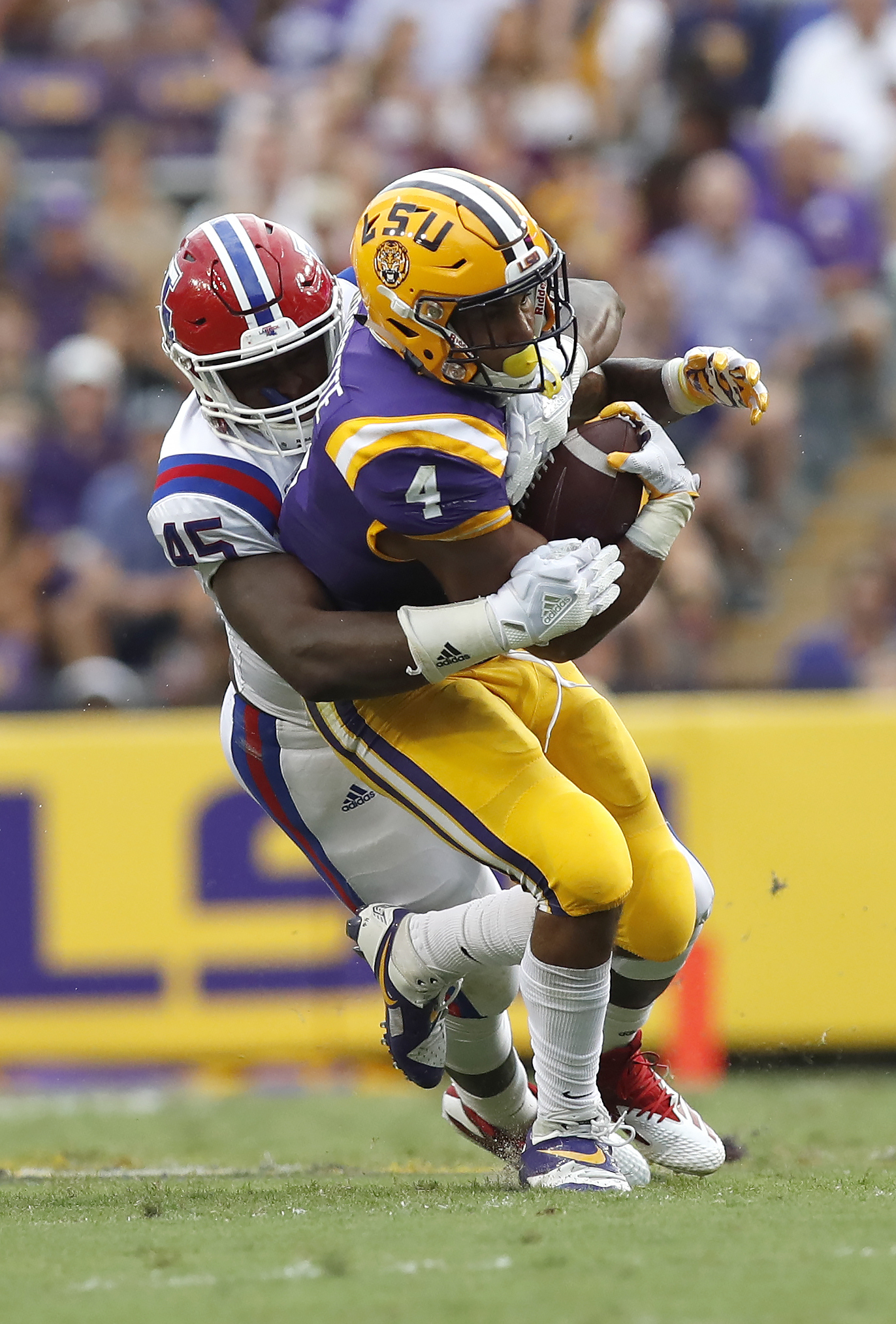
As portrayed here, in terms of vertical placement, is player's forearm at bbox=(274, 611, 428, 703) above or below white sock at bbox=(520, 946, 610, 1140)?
above

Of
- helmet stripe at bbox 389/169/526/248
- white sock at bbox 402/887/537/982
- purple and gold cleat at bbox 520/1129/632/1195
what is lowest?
purple and gold cleat at bbox 520/1129/632/1195

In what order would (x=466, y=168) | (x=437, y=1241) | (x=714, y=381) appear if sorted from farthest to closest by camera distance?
(x=466, y=168) → (x=714, y=381) → (x=437, y=1241)

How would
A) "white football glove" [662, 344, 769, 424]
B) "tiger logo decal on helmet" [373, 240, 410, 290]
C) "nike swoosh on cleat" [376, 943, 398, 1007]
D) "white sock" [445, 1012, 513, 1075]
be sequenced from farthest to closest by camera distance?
1. "white sock" [445, 1012, 513, 1075]
2. "nike swoosh on cleat" [376, 943, 398, 1007]
3. "white football glove" [662, 344, 769, 424]
4. "tiger logo decal on helmet" [373, 240, 410, 290]

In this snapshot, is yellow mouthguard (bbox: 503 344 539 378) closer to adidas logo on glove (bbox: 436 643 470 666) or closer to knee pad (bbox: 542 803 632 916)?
adidas logo on glove (bbox: 436 643 470 666)

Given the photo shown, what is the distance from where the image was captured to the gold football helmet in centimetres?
323

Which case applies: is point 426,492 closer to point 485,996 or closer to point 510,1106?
point 485,996

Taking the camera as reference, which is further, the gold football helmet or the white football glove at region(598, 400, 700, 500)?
the white football glove at region(598, 400, 700, 500)

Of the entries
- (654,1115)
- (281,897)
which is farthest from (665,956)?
(281,897)

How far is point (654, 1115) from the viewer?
390cm

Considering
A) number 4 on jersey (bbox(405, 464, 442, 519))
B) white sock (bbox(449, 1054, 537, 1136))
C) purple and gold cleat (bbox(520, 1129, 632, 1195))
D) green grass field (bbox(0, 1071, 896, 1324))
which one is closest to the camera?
green grass field (bbox(0, 1071, 896, 1324))

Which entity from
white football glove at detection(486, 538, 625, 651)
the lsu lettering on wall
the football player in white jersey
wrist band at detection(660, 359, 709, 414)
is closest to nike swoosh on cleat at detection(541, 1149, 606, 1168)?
the football player in white jersey

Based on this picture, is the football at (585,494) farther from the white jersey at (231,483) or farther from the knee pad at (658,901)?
the knee pad at (658,901)

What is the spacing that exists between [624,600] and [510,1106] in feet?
4.50

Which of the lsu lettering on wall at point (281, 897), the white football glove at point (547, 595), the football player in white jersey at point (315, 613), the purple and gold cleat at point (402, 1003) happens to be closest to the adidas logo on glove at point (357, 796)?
the football player in white jersey at point (315, 613)
